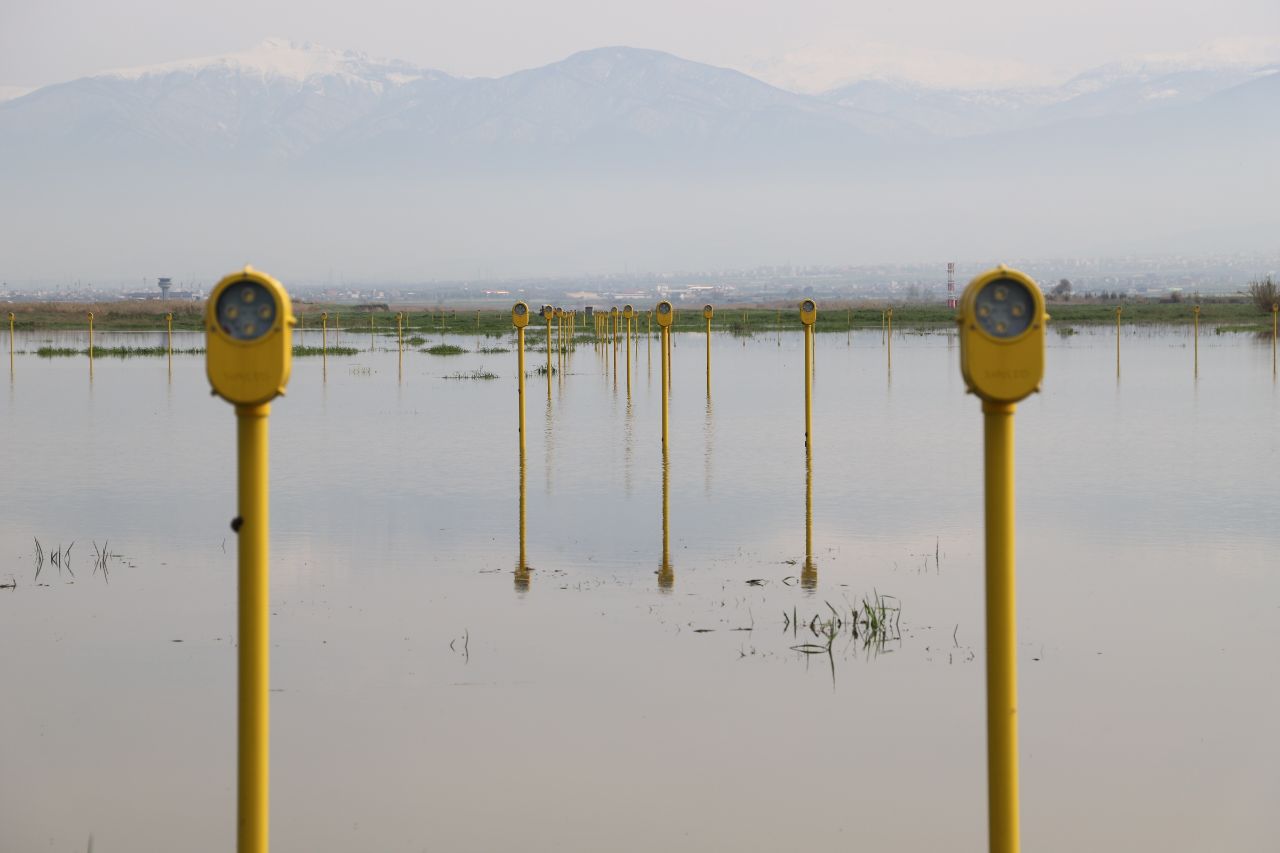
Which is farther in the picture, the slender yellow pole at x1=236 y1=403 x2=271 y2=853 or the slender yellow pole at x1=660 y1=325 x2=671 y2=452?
the slender yellow pole at x1=660 y1=325 x2=671 y2=452

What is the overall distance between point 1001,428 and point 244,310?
2023 millimetres

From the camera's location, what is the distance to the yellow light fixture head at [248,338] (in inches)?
172

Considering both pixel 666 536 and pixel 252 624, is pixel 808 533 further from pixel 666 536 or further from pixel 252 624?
pixel 252 624

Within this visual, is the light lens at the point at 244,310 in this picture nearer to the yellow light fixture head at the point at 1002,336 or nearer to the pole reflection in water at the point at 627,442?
the yellow light fixture head at the point at 1002,336

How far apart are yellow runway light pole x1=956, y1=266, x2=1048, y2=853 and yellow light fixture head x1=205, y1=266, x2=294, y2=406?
1.79 metres

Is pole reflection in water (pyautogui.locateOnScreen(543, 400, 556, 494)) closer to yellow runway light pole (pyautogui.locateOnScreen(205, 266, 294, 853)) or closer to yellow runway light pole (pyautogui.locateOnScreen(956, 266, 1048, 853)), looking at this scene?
yellow runway light pole (pyautogui.locateOnScreen(205, 266, 294, 853))

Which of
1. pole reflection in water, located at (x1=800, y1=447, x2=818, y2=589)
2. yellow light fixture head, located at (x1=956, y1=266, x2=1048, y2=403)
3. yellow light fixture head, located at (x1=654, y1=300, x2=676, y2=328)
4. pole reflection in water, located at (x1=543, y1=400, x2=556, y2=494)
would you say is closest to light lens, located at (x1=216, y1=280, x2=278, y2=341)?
yellow light fixture head, located at (x1=956, y1=266, x2=1048, y2=403)

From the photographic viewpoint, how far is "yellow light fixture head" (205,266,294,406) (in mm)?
4379

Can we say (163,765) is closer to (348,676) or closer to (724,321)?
(348,676)

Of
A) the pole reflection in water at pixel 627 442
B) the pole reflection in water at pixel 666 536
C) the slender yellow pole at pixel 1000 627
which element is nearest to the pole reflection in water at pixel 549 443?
the pole reflection in water at pixel 627 442

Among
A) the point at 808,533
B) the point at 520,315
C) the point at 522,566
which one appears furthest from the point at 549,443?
the point at 522,566

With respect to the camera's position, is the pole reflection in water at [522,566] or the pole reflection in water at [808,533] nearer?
the pole reflection in water at [522,566]

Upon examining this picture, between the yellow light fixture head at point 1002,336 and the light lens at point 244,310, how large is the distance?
182 cm

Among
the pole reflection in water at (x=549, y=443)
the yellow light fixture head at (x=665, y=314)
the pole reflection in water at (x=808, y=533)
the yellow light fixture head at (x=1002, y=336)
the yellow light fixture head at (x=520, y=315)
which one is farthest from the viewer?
the yellow light fixture head at (x=665, y=314)
